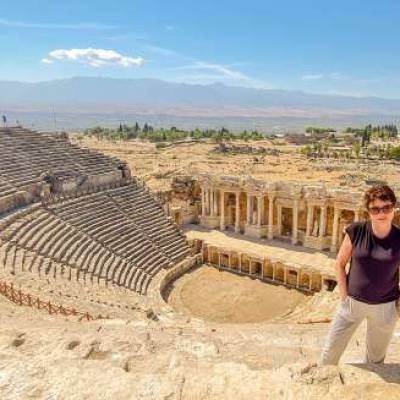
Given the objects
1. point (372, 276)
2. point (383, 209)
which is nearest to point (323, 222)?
point (372, 276)

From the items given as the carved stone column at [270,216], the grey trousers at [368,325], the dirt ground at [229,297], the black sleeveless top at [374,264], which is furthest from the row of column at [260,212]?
the black sleeveless top at [374,264]

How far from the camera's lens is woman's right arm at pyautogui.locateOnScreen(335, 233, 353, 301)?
5625 millimetres

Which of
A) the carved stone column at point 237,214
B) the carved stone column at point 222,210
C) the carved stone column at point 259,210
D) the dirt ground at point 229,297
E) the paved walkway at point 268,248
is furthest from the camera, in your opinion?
the carved stone column at point 222,210

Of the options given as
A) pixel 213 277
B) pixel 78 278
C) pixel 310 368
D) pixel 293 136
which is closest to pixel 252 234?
pixel 213 277

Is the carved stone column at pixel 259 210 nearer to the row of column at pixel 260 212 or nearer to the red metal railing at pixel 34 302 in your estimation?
the row of column at pixel 260 212

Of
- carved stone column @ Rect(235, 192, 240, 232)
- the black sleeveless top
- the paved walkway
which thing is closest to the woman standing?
the black sleeveless top

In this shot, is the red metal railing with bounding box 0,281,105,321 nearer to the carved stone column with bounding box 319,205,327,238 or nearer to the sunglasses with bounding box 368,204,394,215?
the sunglasses with bounding box 368,204,394,215

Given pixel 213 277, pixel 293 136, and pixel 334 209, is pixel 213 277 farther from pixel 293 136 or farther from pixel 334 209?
pixel 293 136

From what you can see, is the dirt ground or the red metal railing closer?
the red metal railing

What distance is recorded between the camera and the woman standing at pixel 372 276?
537 centimetres

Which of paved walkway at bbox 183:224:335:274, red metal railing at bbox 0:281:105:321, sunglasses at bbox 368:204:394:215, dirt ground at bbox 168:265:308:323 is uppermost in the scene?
sunglasses at bbox 368:204:394:215

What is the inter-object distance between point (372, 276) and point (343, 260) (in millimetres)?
412

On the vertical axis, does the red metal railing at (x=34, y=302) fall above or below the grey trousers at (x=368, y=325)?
below

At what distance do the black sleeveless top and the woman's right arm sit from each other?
2.6 inches
